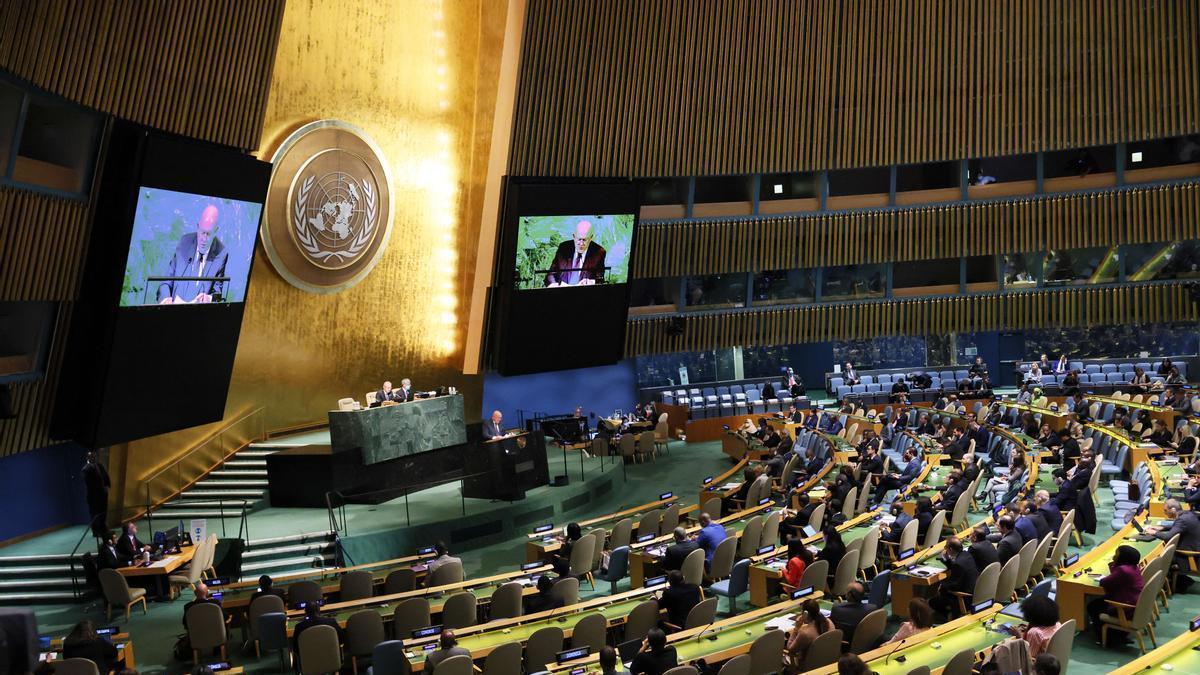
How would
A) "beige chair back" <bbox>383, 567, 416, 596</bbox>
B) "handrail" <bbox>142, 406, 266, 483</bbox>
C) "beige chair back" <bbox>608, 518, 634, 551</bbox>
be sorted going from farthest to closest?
1. "handrail" <bbox>142, 406, 266, 483</bbox>
2. "beige chair back" <bbox>608, 518, 634, 551</bbox>
3. "beige chair back" <bbox>383, 567, 416, 596</bbox>

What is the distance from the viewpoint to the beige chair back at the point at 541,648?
8.81 metres

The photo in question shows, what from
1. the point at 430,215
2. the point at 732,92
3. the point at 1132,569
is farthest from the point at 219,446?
the point at 1132,569

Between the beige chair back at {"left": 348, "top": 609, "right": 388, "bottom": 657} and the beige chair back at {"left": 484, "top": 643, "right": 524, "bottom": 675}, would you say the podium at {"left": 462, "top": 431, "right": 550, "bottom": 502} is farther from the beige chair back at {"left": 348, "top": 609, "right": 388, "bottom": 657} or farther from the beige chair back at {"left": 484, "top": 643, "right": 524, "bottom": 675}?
the beige chair back at {"left": 484, "top": 643, "right": 524, "bottom": 675}

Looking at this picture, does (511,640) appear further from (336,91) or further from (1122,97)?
(1122,97)

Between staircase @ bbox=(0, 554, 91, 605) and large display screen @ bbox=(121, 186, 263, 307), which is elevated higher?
large display screen @ bbox=(121, 186, 263, 307)

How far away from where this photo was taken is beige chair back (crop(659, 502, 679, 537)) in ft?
47.3

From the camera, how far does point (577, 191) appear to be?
20.8 meters

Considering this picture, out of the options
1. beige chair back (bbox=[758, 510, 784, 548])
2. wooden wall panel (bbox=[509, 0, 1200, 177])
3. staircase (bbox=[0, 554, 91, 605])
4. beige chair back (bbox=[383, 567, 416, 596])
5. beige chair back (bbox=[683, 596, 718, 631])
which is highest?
wooden wall panel (bbox=[509, 0, 1200, 177])

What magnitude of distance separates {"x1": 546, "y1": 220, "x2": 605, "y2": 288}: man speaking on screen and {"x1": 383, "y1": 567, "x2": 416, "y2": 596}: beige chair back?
9.68 m

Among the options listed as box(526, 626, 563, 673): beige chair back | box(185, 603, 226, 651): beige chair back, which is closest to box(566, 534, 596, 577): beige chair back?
box(526, 626, 563, 673): beige chair back

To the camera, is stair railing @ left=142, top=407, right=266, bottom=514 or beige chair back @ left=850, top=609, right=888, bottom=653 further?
stair railing @ left=142, top=407, right=266, bottom=514

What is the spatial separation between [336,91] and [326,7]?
142cm

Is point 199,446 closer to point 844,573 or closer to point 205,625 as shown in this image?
point 205,625

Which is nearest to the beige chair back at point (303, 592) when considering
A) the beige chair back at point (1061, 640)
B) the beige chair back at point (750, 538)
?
the beige chair back at point (750, 538)
